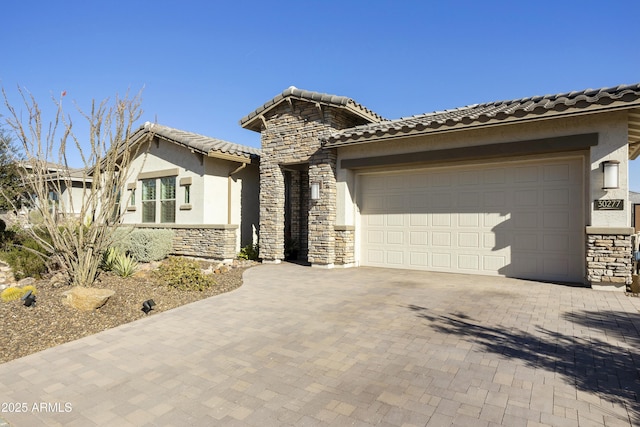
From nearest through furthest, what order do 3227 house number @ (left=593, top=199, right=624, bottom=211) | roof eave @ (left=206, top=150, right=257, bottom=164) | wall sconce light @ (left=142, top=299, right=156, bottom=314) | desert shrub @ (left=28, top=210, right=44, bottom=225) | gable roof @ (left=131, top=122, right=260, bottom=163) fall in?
wall sconce light @ (left=142, top=299, right=156, bottom=314), 3227 house number @ (left=593, top=199, right=624, bottom=211), desert shrub @ (left=28, top=210, right=44, bottom=225), roof eave @ (left=206, top=150, right=257, bottom=164), gable roof @ (left=131, top=122, right=260, bottom=163)

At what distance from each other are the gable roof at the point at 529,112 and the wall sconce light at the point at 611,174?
3.52 ft

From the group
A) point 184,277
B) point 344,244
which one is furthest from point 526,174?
point 184,277

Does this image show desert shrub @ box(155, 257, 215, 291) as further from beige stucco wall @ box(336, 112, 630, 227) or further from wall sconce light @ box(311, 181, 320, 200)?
beige stucco wall @ box(336, 112, 630, 227)

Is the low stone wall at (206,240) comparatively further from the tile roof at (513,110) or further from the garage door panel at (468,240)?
the garage door panel at (468,240)

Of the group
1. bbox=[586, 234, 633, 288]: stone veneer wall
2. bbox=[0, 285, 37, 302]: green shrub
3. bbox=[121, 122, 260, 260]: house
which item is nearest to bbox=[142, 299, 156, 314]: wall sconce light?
bbox=[0, 285, 37, 302]: green shrub

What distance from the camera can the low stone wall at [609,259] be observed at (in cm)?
686

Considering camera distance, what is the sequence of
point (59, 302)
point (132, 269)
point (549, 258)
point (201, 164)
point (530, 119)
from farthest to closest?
point (201, 164) → point (132, 269) → point (549, 258) → point (530, 119) → point (59, 302)

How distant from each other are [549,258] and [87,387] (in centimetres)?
899

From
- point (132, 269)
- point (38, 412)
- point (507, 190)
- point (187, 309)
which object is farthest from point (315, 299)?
point (507, 190)

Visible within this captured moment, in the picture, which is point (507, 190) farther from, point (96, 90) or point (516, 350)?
→ point (96, 90)

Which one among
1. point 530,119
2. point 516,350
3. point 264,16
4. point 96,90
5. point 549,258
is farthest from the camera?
point 264,16

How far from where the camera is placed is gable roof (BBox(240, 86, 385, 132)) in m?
10.4

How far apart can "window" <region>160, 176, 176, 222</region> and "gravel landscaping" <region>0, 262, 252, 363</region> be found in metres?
5.91

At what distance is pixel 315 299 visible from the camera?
6.72 meters
